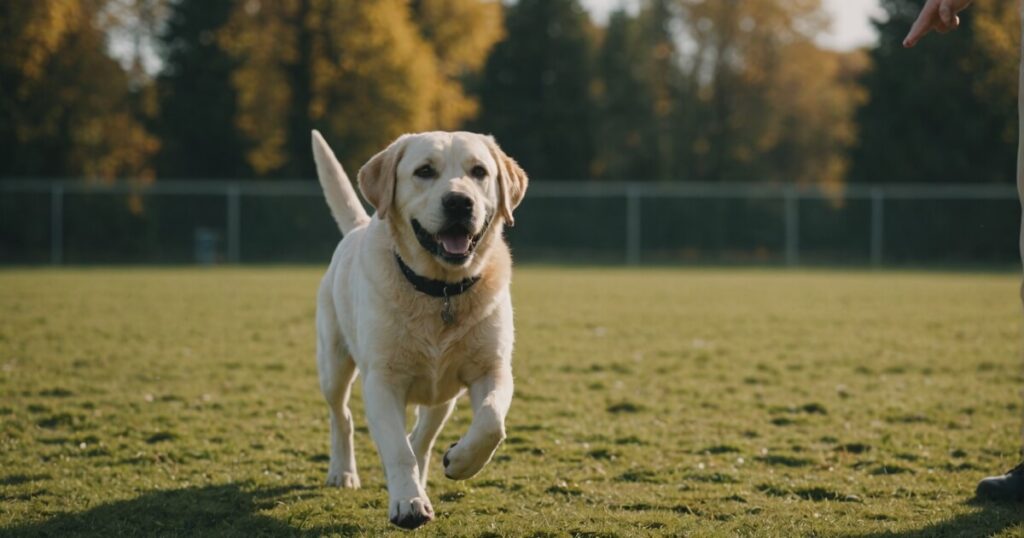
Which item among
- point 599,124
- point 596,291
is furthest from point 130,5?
point 596,291

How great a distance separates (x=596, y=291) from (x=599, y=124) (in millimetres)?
24681

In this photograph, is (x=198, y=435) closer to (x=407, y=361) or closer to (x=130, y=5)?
(x=407, y=361)

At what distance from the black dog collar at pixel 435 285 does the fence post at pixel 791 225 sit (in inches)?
976

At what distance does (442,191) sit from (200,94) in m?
33.7

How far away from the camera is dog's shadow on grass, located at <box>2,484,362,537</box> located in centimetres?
399

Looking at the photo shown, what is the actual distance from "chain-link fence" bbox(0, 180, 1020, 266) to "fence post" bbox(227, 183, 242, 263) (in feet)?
0.10

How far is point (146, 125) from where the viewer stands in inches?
1420

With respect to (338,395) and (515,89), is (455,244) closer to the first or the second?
(338,395)

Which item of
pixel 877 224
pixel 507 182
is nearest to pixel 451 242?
pixel 507 182

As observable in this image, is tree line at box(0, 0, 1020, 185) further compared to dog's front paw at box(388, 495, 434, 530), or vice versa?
tree line at box(0, 0, 1020, 185)

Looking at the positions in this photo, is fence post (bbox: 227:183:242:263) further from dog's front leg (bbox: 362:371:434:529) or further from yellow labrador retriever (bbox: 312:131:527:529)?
dog's front leg (bbox: 362:371:434:529)

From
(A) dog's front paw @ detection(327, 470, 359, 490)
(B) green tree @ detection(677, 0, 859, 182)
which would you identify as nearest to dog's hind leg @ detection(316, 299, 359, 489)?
(A) dog's front paw @ detection(327, 470, 359, 490)

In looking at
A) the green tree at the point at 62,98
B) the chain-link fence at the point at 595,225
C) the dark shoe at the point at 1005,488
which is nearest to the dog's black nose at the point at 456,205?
the dark shoe at the point at 1005,488

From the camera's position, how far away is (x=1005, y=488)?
14.5 feet
